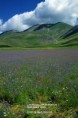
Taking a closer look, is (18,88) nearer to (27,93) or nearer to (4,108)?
(27,93)

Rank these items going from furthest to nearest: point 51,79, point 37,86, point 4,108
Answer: point 51,79 → point 37,86 → point 4,108

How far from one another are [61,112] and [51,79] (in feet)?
19.4

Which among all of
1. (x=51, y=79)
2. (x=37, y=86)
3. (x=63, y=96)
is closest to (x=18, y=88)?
(x=37, y=86)

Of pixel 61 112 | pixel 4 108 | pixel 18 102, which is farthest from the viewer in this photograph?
pixel 18 102

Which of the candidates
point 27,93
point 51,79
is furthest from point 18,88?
point 51,79

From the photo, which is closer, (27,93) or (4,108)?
(4,108)

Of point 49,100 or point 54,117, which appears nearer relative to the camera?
point 54,117

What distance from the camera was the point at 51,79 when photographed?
14758 mm

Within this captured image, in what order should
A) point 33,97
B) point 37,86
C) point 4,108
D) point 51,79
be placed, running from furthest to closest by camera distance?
1. point 51,79
2. point 37,86
3. point 33,97
4. point 4,108

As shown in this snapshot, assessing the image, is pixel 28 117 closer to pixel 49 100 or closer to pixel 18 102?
pixel 18 102

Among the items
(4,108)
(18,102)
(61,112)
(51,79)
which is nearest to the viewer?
(4,108)

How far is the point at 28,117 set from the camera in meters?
8.16

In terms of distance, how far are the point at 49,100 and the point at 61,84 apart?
8.37ft

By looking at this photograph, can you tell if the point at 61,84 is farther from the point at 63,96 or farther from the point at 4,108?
the point at 4,108
